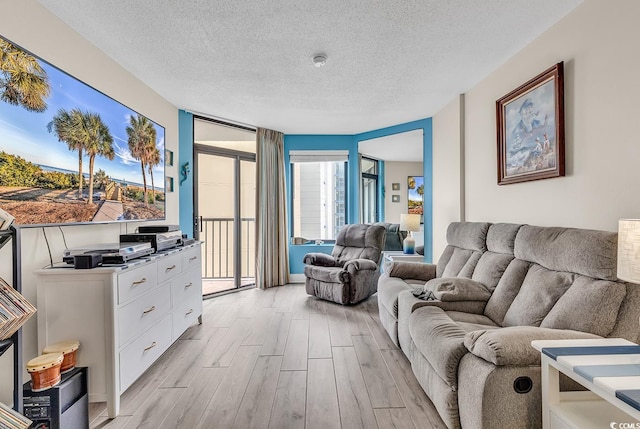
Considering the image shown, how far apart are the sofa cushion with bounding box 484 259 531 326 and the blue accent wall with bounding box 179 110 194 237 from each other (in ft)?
11.1

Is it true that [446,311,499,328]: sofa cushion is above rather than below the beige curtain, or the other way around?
below

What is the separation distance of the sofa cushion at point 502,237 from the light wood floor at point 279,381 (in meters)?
1.17

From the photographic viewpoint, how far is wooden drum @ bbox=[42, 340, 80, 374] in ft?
5.30

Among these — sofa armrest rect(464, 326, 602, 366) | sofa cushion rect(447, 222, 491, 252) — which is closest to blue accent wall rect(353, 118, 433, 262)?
sofa cushion rect(447, 222, 491, 252)

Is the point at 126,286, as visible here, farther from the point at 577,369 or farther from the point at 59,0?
the point at 577,369

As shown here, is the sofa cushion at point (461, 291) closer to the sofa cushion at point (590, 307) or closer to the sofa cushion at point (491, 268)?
the sofa cushion at point (491, 268)

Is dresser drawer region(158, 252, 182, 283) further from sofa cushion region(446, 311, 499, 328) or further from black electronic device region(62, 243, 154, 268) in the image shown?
sofa cushion region(446, 311, 499, 328)

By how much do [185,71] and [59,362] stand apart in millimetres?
2368

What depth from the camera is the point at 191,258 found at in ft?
9.78

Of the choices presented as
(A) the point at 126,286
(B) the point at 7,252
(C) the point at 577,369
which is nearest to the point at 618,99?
(C) the point at 577,369

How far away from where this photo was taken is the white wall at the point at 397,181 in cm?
638

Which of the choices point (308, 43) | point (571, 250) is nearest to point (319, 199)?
point (308, 43)

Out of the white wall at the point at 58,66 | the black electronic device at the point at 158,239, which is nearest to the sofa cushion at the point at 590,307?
the black electronic device at the point at 158,239

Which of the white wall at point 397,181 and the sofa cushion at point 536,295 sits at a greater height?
the white wall at point 397,181
